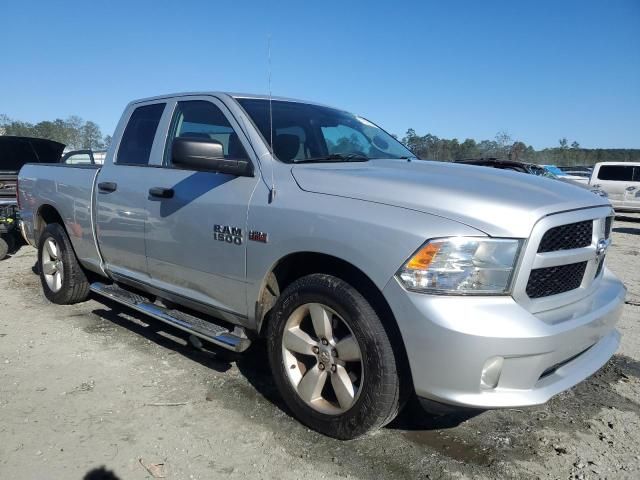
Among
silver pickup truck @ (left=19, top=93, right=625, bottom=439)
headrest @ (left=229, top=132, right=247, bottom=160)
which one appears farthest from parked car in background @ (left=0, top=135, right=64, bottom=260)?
headrest @ (left=229, top=132, right=247, bottom=160)

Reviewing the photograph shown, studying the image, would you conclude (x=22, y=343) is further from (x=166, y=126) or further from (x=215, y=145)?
(x=215, y=145)

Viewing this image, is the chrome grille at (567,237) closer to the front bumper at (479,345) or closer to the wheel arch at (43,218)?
the front bumper at (479,345)

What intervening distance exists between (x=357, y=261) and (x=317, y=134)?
4.90ft

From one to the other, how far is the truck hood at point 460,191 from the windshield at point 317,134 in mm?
312

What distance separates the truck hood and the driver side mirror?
0.34m

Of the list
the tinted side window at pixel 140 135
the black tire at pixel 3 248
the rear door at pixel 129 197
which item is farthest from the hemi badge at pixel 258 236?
the black tire at pixel 3 248

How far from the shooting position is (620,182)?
52.4 feet

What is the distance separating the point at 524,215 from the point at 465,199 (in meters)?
0.27

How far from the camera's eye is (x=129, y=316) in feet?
16.2

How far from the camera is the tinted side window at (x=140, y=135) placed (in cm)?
411

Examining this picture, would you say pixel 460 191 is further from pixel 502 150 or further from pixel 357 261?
pixel 502 150

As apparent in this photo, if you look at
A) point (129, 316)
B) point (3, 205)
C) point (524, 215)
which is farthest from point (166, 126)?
point (3, 205)

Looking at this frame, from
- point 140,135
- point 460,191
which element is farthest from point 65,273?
point 460,191

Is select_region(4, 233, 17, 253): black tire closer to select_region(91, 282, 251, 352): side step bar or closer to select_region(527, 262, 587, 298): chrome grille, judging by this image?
select_region(91, 282, 251, 352): side step bar
